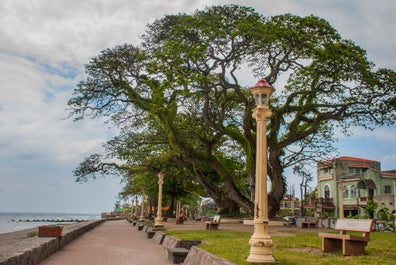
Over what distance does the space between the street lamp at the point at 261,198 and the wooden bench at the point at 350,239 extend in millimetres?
2375

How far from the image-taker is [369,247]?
10594 mm

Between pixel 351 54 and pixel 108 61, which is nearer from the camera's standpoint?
pixel 351 54

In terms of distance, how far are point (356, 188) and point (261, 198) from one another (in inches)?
1698

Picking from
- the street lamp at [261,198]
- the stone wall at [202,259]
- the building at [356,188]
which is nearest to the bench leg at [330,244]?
the street lamp at [261,198]

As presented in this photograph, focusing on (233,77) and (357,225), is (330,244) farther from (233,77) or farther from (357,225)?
(233,77)

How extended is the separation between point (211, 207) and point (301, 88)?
80.1 m

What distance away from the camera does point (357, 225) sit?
9.68 metres

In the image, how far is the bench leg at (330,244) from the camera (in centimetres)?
957

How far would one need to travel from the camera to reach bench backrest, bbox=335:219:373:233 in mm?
9188

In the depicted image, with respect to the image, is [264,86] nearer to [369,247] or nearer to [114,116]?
[369,247]

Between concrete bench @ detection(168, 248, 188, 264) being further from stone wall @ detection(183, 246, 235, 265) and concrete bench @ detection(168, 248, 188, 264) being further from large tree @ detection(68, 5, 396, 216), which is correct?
large tree @ detection(68, 5, 396, 216)

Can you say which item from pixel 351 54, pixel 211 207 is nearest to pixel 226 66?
pixel 351 54

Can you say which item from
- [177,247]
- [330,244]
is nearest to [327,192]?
[177,247]

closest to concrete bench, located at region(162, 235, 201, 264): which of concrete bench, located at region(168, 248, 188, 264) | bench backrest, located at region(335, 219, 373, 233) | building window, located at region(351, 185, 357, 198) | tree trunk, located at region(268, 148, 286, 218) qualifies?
concrete bench, located at region(168, 248, 188, 264)
